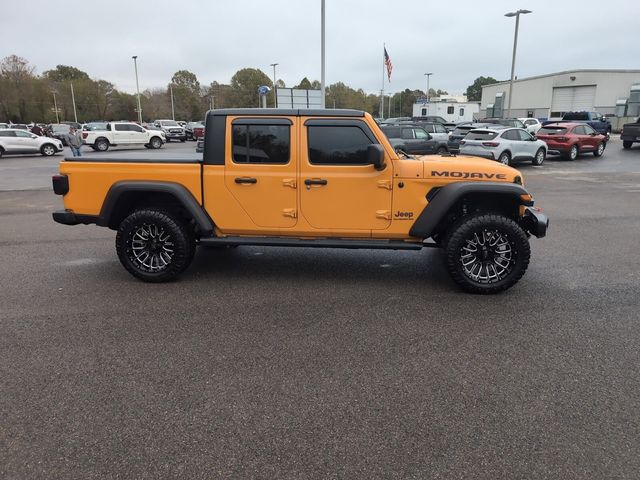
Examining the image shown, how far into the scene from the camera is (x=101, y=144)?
27.9 metres

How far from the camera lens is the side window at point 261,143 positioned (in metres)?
5.20

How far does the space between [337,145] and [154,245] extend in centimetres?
233

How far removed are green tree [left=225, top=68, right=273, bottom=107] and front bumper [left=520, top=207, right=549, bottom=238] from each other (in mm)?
80789

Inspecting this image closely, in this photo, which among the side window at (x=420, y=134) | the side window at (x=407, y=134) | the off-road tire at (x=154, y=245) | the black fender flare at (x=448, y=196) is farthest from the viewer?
the side window at (x=420, y=134)

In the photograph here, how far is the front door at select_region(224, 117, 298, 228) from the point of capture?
518cm

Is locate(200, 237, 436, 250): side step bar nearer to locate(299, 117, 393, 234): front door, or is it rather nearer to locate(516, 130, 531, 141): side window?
locate(299, 117, 393, 234): front door

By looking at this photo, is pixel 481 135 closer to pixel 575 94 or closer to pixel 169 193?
pixel 169 193

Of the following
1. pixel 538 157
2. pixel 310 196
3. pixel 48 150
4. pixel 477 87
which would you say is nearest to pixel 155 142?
pixel 48 150

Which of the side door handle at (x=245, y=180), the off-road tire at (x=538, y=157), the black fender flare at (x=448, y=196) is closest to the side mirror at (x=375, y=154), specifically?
the black fender flare at (x=448, y=196)

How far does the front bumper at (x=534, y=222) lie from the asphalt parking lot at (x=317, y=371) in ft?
2.10

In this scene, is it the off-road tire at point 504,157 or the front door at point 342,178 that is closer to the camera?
the front door at point 342,178

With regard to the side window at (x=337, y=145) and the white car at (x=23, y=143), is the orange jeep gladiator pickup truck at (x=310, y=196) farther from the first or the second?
the white car at (x=23, y=143)

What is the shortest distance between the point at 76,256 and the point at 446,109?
51146 mm

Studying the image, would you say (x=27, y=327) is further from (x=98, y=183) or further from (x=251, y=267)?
(x=251, y=267)
